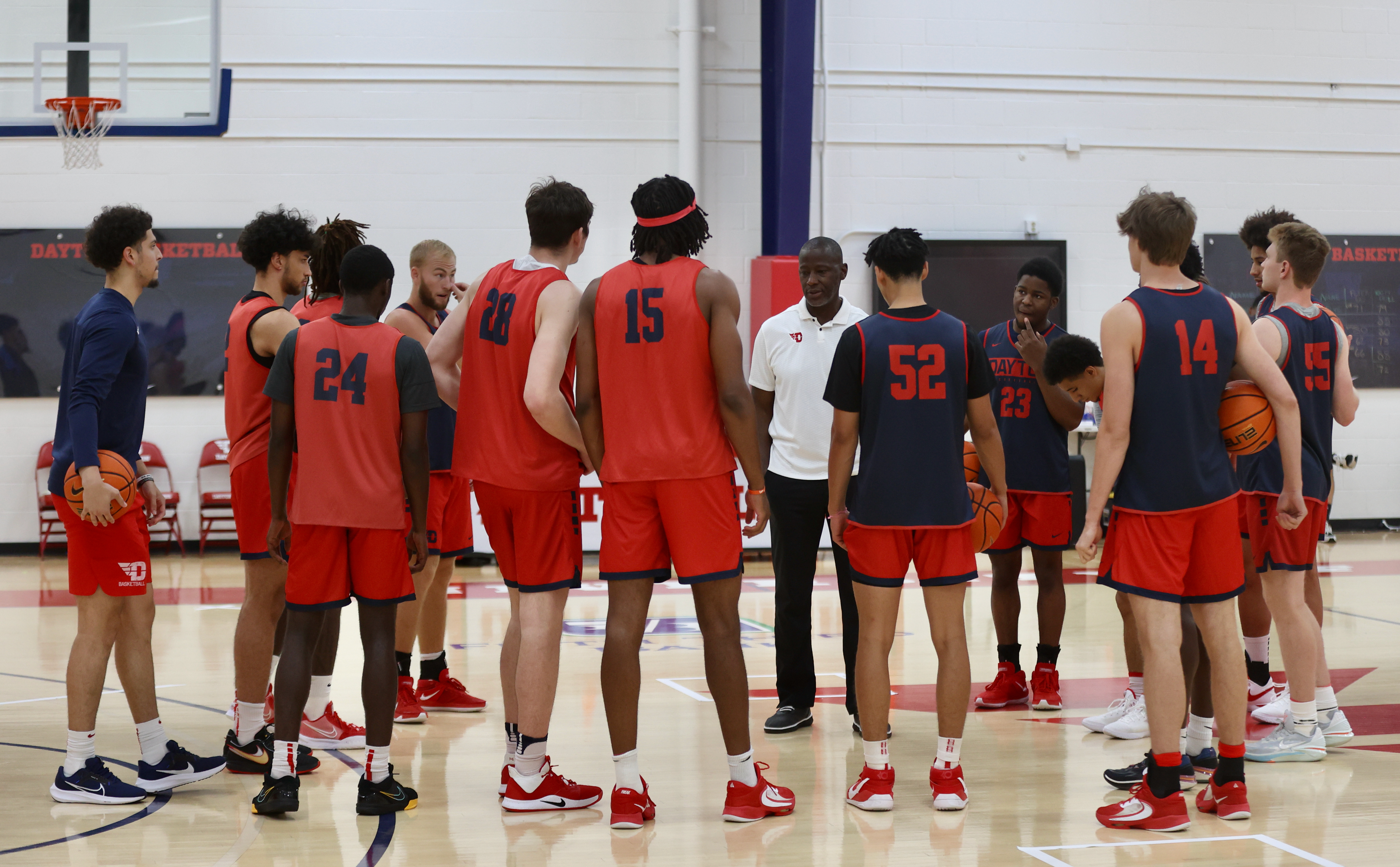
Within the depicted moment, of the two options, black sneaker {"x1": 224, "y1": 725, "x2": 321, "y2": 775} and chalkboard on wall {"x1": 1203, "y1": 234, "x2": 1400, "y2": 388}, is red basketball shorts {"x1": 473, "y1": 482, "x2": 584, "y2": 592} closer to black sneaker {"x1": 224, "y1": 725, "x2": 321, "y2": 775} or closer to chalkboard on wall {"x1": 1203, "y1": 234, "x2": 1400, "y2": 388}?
black sneaker {"x1": 224, "y1": 725, "x2": 321, "y2": 775}

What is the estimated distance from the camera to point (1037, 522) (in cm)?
503

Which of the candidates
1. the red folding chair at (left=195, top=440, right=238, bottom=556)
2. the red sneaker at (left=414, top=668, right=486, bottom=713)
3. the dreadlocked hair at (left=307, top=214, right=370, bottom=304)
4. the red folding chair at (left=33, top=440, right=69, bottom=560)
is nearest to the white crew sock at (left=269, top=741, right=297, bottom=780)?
the red sneaker at (left=414, top=668, right=486, bottom=713)

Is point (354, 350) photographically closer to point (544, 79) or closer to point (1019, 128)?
point (544, 79)

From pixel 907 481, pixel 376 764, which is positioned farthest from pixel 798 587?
pixel 376 764

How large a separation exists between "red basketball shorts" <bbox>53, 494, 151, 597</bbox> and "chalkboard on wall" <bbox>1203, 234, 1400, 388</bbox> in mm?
9907

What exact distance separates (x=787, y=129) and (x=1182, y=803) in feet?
24.0

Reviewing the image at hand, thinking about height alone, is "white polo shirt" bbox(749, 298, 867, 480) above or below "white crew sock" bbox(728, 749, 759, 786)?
above

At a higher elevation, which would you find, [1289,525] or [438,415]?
[438,415]

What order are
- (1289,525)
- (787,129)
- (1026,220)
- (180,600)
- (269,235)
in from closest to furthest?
(1289,525) → (269,235) → (180,600) → (787,129) → (1026,220)

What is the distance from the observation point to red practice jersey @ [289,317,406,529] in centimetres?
369

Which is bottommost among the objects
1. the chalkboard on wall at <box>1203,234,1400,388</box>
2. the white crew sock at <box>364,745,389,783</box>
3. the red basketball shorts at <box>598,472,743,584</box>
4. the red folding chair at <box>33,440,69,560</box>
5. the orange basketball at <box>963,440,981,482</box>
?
the white crew sock at <box>364,745,389,783</box>

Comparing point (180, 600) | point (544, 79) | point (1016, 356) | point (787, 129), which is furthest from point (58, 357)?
point (1016, 356)

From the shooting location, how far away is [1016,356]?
5129 mm

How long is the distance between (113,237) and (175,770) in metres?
1.82
